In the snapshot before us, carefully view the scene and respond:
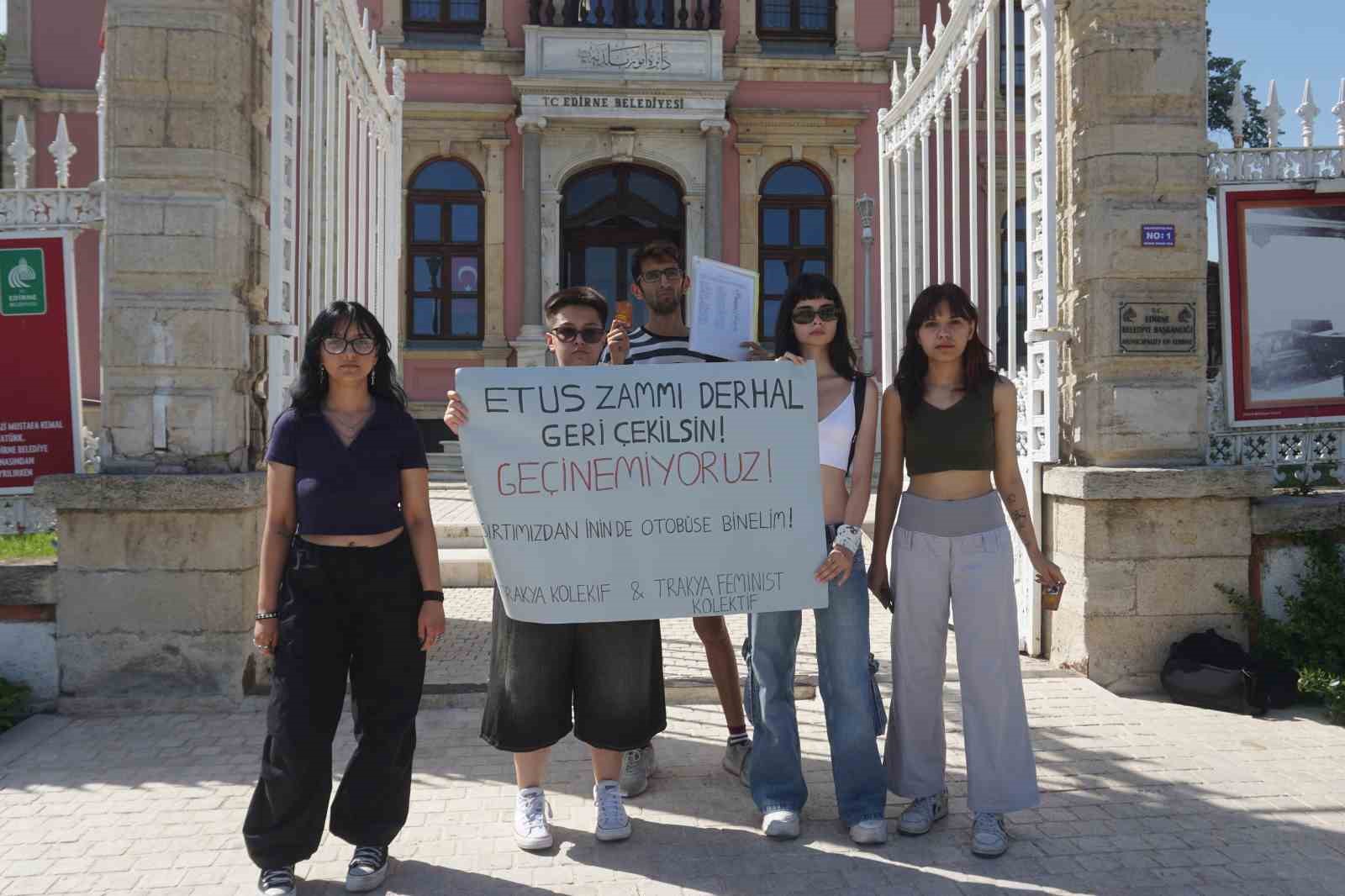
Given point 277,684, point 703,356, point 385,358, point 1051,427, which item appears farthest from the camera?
point 1051,427

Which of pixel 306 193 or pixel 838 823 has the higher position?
pixel 306 193

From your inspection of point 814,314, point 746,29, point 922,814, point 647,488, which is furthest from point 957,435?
point 746,29

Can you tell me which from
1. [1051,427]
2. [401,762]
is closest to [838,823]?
[401,762]

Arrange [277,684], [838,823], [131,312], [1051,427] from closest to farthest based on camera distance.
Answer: [277,684]
[838,823]
[131,312]
[1051,427]

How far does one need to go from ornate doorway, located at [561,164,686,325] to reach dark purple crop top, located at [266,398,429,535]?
43.5 ft

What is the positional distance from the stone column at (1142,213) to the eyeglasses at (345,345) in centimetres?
377

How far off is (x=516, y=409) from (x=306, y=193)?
327 cm

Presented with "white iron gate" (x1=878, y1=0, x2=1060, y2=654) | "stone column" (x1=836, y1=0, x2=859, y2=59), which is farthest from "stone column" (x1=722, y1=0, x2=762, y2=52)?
"white iron gate" (x1=878, y1=0, x2=1060, y2=654)

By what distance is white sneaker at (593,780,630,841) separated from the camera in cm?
348

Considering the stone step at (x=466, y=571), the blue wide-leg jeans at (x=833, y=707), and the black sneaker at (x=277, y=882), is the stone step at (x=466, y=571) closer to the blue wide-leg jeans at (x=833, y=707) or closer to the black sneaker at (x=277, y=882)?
the blue wide-leg jeans at (x=833, y=707)

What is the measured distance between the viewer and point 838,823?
12.0 ft

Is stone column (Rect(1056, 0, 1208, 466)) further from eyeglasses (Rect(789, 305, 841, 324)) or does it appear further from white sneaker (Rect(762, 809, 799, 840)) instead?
white sneaker (Rect(762, 809, 799, 840))

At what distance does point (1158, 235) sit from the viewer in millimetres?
5254

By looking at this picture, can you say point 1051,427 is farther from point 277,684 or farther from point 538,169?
point 538,169
